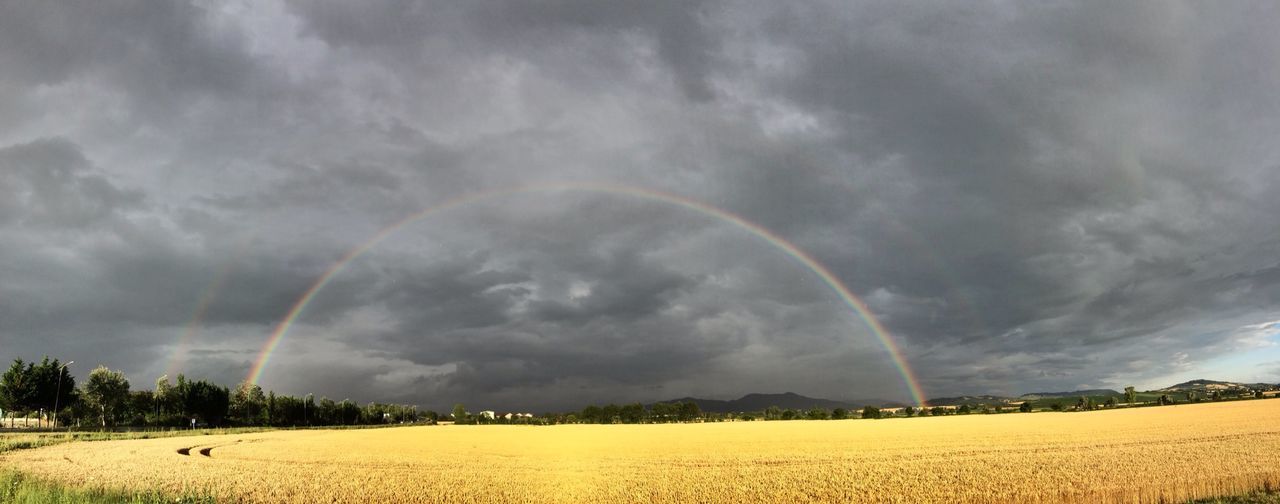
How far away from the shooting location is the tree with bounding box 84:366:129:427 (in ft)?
456

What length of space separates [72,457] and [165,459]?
8.91 metres

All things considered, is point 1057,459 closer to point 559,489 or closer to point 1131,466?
point 1131,466

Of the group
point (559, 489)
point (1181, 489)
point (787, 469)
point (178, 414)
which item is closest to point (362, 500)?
point (559, 489)

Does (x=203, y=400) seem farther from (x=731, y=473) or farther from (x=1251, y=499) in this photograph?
(x=1251, y=499)

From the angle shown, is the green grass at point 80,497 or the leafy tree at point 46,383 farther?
the leafy tree at point 46,383

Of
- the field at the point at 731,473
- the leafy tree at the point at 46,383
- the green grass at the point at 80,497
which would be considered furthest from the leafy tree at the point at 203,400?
the green grass at the point at 80,497

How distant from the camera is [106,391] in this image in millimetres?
140875

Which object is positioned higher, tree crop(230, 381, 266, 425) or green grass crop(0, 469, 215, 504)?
green grass crop(0, 469, 215, 504)

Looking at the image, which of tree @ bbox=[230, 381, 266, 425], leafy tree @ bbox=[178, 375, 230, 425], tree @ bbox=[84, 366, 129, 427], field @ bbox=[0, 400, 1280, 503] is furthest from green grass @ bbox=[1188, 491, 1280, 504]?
tree @ bbox=[230, 381, 266, 425]

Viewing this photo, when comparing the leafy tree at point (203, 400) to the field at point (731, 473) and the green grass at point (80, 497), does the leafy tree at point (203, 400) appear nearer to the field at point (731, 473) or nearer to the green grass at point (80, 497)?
the field at point (731, 473)

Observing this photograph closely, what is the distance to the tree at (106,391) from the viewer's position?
456ft

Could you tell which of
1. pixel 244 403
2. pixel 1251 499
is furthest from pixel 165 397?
pixel 1251 499

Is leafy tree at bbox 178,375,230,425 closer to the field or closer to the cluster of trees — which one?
the cluster of trees

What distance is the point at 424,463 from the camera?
50.4m
